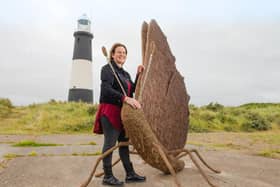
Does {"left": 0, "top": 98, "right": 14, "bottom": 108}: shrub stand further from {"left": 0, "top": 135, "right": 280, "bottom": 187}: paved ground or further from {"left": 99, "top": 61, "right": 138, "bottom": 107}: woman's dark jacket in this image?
{"left": 99, "top": 61, "right": 138, "bottom": 107}: woman's dark jacket

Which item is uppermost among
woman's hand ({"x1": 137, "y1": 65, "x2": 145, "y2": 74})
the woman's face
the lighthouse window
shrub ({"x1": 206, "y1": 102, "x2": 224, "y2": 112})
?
the lighthouse window

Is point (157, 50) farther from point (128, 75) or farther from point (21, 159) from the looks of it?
point (21, 159)

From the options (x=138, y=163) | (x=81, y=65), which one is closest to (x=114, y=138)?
(x=138, y=163)

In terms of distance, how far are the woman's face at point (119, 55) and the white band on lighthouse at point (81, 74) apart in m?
18.8

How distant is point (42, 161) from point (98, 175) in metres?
1.81

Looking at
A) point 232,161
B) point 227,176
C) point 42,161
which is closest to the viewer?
point 227,176

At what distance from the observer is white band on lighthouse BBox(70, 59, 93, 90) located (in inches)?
896

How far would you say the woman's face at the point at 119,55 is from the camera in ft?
13.5

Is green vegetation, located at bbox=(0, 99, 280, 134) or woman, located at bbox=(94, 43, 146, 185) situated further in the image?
green vegetation, located at bbox=(0, 99, 280, 134)

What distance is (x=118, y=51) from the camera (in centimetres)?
412

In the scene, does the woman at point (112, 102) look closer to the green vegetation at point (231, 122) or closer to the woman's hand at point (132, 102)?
the woman's hand at point (132, 102)

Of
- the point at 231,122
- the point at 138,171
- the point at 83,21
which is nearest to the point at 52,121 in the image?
the point at 231,122

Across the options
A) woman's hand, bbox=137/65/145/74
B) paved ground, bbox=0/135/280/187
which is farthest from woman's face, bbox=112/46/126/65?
paved ground, bbox=0/135/280/187

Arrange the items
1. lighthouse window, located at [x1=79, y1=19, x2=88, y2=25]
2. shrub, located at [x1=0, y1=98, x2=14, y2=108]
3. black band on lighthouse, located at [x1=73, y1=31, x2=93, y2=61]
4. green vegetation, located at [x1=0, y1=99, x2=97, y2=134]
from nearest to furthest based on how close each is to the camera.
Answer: green vegetation, located at [x1=0, y1=99, x2=97, y2=134] → shrub, located at [x1=0, y1=98, x2=14, y2=108] → black band on lighthouse, located at [x1=73, y1=31, x2=93, y2=61] → lighthouse window, located at [x1=79, y1=19, x2=88, y2=25]
